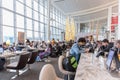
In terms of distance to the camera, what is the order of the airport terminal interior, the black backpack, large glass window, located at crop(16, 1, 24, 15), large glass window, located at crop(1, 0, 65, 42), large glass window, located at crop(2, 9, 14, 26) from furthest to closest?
large glass window, located at crop(16, 1, 24, 15) < large glass window, located at crop(1, 0, 65, 42) < large glass window, located at crop(2, 9, 14, 26) < the black backpack < the airport terminal interior

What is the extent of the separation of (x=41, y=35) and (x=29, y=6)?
370cm

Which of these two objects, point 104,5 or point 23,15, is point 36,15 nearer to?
point 23,15

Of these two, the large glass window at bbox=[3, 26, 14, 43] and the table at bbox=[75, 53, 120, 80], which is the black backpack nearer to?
the table at bbox=[75, 53, 120, 80]

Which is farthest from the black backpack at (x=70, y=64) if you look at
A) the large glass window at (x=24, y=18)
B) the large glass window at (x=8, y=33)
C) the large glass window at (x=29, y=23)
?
the large glass window at (x=29, y=23)

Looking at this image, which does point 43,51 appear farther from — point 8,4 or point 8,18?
point 8,4

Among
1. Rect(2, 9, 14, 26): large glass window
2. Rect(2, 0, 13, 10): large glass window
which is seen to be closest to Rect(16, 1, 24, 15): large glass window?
Rect(2, 0, 13, 10): large glass window

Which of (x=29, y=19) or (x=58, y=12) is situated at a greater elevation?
(x=58, y=12)

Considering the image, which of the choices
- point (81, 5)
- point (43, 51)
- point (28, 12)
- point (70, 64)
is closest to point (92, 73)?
point (70, 64)

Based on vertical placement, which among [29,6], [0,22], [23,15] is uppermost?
[29,6]

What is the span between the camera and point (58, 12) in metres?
21.7

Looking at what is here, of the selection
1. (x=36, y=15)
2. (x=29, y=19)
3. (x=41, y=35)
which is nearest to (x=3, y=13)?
(x=29, y=19)

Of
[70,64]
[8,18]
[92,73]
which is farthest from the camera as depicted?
[8,18]

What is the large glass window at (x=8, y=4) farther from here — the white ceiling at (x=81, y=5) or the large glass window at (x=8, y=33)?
the white ceiling at (x=81, y=5)

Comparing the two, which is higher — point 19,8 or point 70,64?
point 19,8
